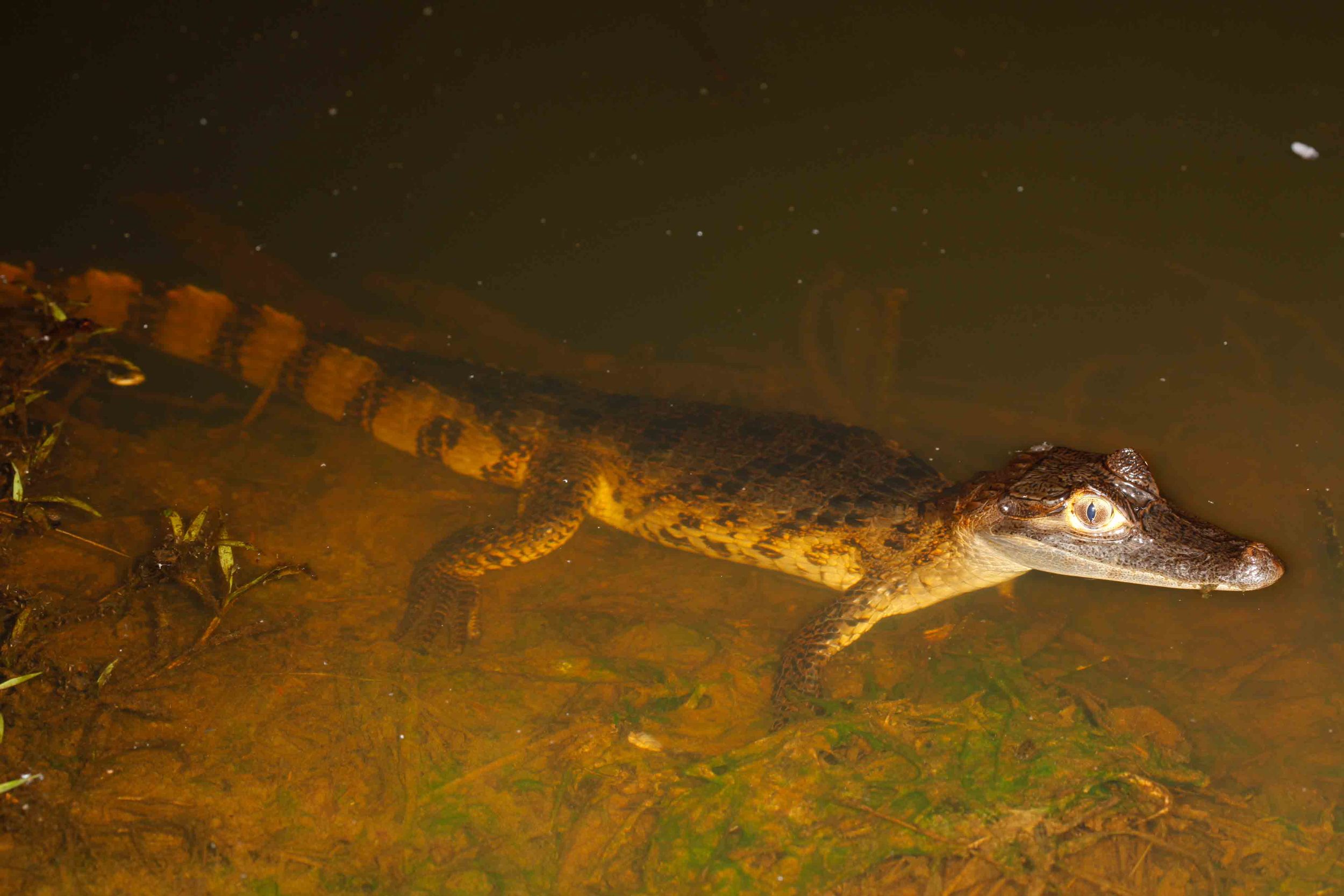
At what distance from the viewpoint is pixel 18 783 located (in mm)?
2080

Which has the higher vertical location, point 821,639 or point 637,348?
point 637,348

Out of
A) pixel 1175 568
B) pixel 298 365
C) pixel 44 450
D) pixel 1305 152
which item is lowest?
pixel 298 365

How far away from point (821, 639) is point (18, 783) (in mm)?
2984

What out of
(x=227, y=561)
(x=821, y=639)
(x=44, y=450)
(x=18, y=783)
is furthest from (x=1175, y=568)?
(x=44, y=450)

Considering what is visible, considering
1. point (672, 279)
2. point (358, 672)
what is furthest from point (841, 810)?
point (672, 279)

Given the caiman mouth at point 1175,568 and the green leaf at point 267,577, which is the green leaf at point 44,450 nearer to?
the green leaf at point 267,577

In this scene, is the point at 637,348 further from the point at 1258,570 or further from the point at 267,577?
the point at 1258,570

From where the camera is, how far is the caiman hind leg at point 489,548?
3666 millimetres

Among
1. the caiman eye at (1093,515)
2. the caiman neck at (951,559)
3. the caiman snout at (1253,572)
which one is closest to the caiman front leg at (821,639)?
the caiman neck at (951,559)

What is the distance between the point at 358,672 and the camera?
10.4 ft

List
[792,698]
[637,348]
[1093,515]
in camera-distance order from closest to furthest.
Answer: [1093,515] < [792,698] < [637,348]

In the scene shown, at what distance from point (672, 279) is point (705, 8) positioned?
412 centimetres

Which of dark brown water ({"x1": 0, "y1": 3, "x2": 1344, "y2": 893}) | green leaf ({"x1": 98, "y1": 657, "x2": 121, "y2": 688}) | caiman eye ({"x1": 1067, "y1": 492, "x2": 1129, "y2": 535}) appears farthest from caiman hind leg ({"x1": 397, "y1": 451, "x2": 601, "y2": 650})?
caiman eye ({"x1": 1067, "y1": 492, "x2": 1129, "y2": 535})

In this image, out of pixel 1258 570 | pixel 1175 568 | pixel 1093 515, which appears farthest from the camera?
pixel 1093 515
